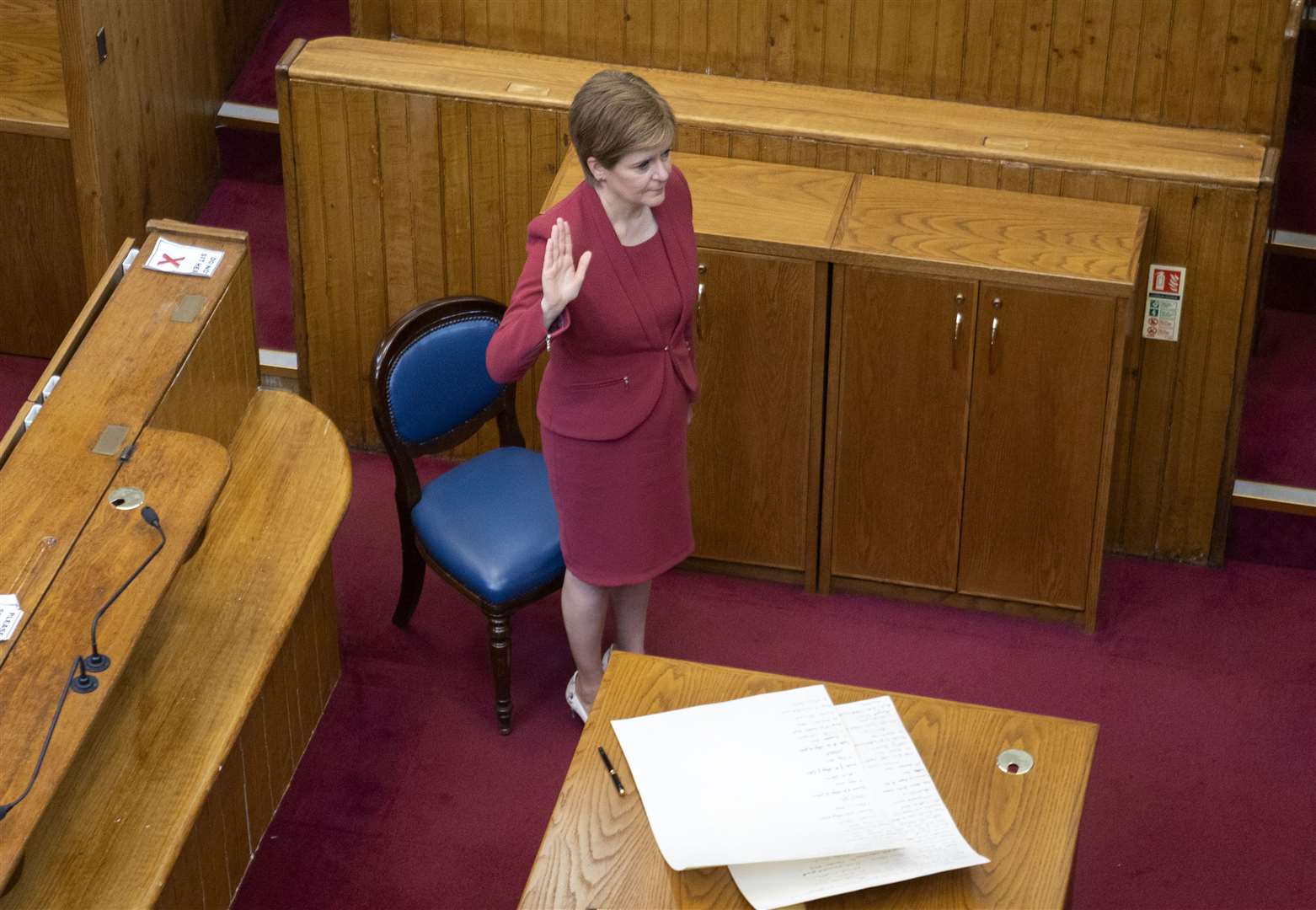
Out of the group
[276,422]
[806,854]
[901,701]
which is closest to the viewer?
[806,854]

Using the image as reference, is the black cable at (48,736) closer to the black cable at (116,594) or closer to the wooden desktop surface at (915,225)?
the black cable at (116,594)

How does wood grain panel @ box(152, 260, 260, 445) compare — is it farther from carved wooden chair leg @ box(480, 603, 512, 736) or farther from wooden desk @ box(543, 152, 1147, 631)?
wooden desk @ box(543, 152, 1147, 631)

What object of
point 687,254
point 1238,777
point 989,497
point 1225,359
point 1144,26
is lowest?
point 1238,777

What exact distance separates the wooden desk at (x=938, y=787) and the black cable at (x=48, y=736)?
0.82 m

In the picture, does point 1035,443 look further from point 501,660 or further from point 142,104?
point 142,104

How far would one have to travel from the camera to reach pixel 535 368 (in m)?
5.41

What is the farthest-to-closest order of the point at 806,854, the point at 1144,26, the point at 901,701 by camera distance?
the point at 1144,26 → the point at 901,701 → the point at 806,854

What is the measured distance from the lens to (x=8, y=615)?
3586 millimetres

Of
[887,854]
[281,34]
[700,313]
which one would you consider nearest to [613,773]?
[887,854]

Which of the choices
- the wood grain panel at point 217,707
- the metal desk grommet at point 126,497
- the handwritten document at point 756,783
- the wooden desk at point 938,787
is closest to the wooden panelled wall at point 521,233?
the wood grain panel at point 217,707

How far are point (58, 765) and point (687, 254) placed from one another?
166 cm

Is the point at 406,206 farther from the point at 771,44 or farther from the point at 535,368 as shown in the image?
the point at 771,44

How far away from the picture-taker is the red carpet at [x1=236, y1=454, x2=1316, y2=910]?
14.7 feet

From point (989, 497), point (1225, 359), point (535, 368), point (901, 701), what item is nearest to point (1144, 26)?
point (1225, 359)
